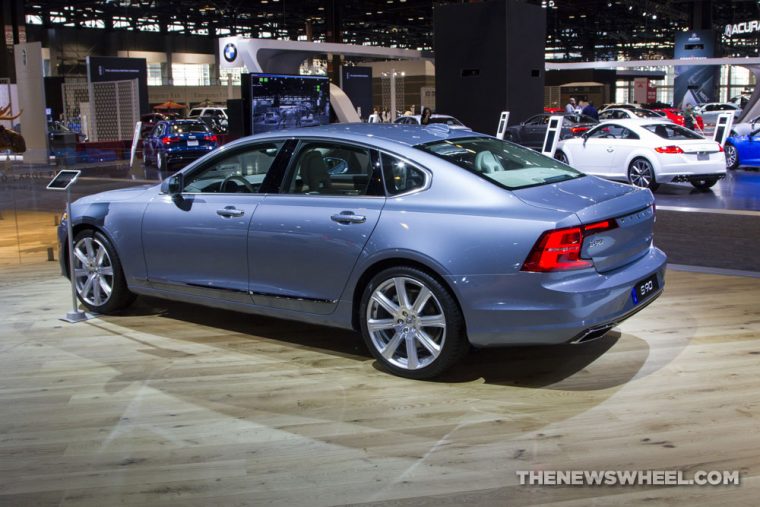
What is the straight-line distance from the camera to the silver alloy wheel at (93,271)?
622 centimetres

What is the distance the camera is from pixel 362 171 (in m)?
4.98

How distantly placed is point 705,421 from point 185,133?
1954 centimetres

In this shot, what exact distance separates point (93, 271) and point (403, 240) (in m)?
2.94

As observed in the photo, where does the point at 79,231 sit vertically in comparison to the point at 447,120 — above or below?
below

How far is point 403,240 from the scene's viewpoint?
179 inches

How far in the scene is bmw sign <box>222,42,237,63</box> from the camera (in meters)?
20.7

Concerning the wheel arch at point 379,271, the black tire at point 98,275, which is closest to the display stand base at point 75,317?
the black tire at point 98,275

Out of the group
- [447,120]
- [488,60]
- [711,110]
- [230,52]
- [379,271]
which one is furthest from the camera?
[711,110]

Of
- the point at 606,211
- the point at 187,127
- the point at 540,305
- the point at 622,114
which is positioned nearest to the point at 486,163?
the point at 606,211

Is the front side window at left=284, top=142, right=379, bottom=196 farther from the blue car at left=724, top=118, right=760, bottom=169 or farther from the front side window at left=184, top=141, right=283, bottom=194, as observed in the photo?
the blue car at left=724, top=118, right=760, bottom=169

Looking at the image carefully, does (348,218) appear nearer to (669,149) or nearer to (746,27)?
(669,149)

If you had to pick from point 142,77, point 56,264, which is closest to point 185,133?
point 142,77

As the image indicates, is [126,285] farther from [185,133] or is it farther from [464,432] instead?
[185,133]

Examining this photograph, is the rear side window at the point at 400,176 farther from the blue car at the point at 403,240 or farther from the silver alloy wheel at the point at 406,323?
the silver alloy wheel at the point at 406,323
